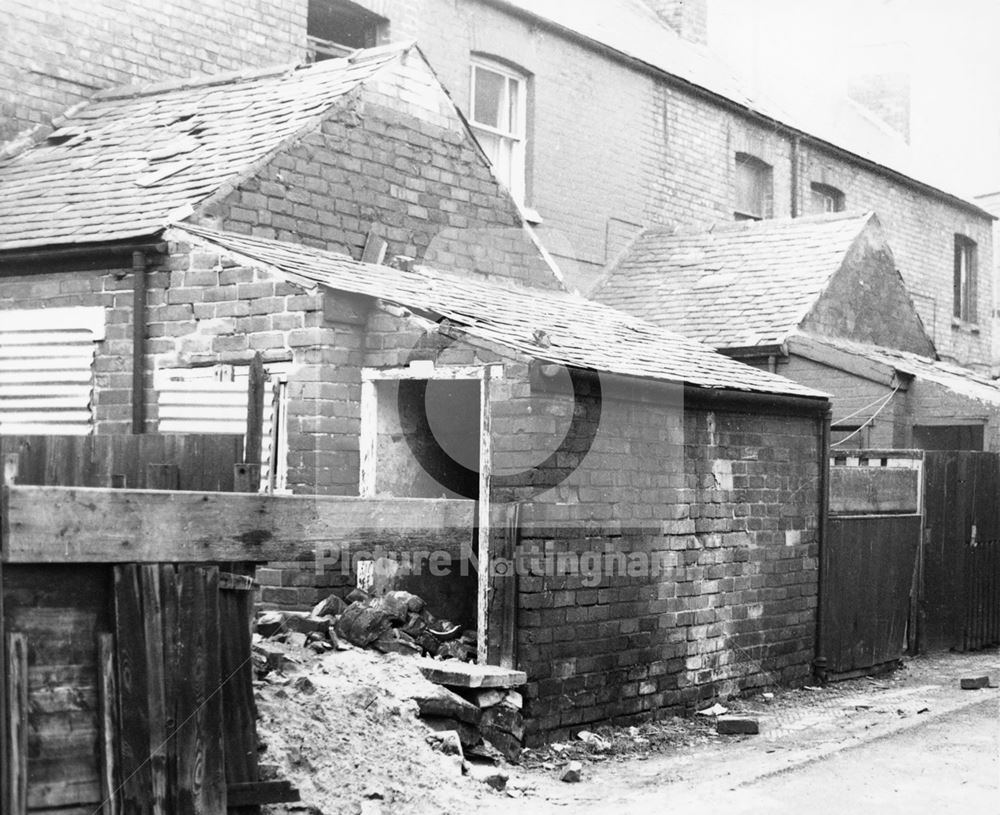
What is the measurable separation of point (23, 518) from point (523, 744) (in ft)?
15.4

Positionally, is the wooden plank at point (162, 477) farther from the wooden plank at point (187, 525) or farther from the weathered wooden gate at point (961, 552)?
the weathered wooden gate at point (961, 552)

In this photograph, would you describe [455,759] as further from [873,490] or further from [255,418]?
[873,490]

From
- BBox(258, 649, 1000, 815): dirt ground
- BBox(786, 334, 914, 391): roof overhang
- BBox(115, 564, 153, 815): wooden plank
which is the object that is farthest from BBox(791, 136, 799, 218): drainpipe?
BBox(115, 564, 153, 815): wooden plank

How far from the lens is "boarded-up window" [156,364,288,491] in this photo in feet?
30.0

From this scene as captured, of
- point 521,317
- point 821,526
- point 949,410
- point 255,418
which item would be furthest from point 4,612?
point 949,410

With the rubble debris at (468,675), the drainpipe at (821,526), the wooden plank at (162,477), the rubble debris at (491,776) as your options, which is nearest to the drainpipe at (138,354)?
the rubble debris at (468,675)

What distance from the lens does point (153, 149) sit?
35.6 feet

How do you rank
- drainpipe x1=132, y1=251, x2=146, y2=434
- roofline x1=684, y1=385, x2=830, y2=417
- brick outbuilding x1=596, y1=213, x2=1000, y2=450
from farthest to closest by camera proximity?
brick outbuilding x1=596, y1=213, x2=1000, y2=450
roofline x1=684, y1=385, x2=830, y2=417
drainpipe x1=132, y1=251, x2=146, y2=434

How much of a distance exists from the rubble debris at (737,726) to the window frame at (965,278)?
1811cm

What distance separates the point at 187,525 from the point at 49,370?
17.8 ft

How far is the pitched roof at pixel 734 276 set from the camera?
15.9 m

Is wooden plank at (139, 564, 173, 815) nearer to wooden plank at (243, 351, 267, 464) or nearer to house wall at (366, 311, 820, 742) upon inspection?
wooden plank at (243, 351, 267, 464)

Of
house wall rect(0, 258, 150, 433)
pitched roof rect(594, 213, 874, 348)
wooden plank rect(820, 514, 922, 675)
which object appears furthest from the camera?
pitched roof rect(594, 213, 874, 348)

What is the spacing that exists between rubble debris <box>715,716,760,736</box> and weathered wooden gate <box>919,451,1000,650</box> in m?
4.63
